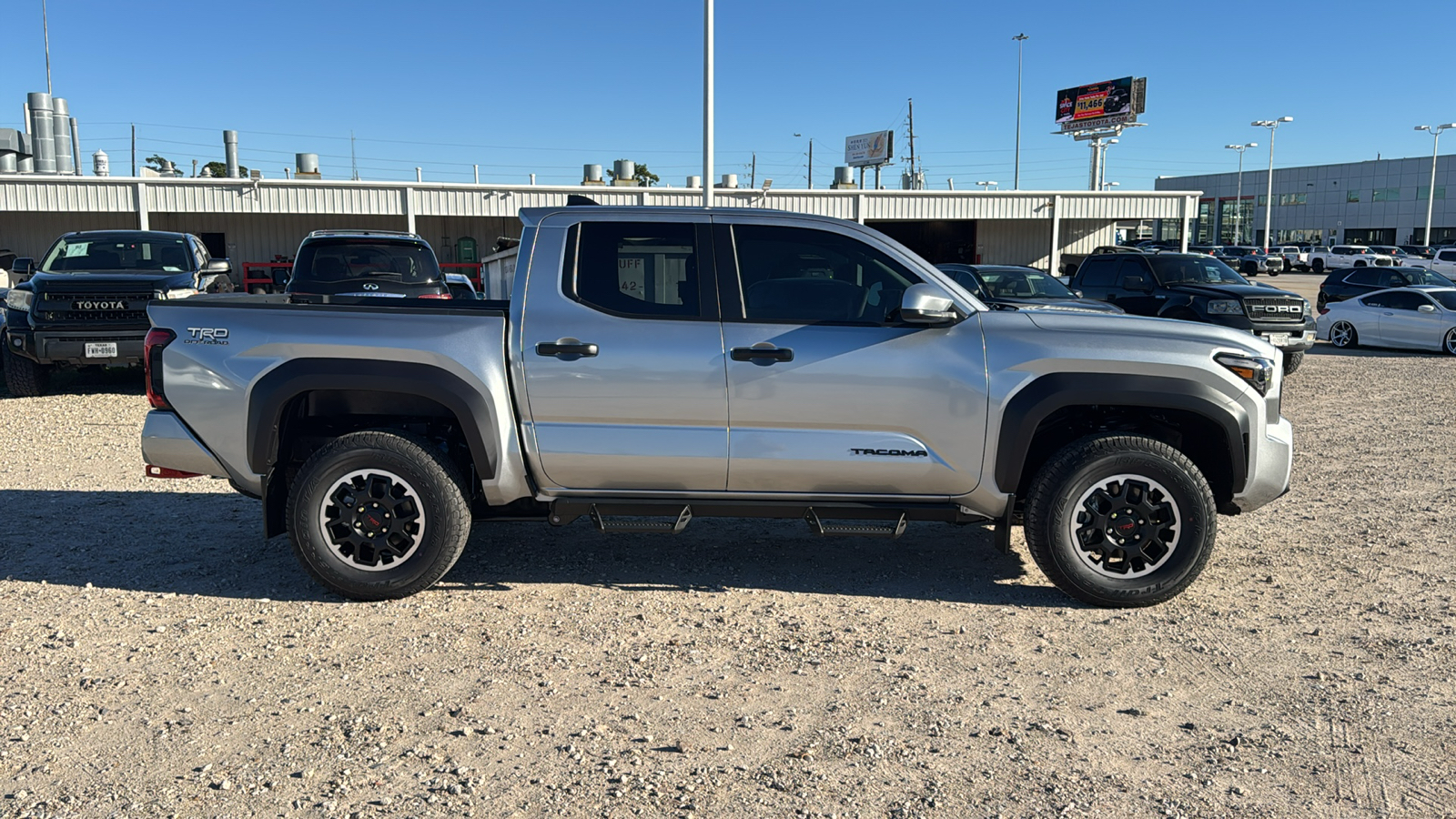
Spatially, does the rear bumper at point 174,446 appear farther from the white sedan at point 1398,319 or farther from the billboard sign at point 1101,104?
the billboard sign at point 1101,104

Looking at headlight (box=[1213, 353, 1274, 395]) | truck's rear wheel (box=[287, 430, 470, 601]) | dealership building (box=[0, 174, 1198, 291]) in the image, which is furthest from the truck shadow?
dealership building (box=[0, 174, 1198, 291])

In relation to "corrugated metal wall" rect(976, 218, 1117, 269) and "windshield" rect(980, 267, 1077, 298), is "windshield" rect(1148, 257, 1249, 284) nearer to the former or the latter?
"windshield" rect(980, 267, 1077, 298)

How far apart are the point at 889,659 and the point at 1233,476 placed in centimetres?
198

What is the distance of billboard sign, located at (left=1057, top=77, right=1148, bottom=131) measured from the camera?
2336 inches

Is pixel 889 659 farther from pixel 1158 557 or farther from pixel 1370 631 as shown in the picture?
pixel 1370 631

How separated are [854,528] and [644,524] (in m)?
0.99

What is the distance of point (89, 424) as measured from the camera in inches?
401

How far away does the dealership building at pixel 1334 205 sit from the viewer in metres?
81.8

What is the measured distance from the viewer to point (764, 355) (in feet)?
15.9

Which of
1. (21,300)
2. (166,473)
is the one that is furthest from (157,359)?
(21,300)

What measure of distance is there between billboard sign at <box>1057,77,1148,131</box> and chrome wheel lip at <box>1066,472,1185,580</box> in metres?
60.4

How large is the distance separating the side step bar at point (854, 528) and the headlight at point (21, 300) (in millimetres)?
10136

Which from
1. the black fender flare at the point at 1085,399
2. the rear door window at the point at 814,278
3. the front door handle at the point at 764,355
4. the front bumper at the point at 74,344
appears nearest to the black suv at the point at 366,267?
the front bumper at the point at 74,344

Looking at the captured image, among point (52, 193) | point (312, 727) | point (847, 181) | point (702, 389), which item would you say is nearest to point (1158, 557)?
point (702, 389)
